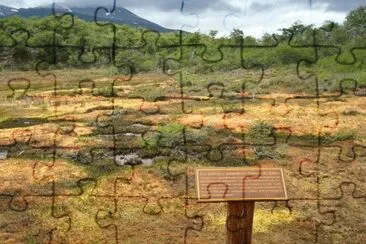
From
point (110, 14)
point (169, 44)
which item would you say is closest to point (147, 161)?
point (110, 14)

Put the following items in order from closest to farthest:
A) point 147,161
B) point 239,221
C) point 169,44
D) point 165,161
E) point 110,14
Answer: point 110,14
point 239,221
point 165,161
point 147,161
point 169,44

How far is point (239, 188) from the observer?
620cm

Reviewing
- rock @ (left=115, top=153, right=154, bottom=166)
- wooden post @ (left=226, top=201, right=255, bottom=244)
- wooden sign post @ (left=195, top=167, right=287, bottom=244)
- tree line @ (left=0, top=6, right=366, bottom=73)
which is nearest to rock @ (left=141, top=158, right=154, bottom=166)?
rock @ (left=115, top=153, right=154, bottom=166)

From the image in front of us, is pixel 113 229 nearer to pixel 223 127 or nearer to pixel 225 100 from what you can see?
pixel 223 127

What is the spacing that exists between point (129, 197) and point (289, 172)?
3.71 m

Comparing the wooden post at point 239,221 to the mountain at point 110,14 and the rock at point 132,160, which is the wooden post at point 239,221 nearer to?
the mountain at point 110,14

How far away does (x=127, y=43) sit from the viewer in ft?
77.2

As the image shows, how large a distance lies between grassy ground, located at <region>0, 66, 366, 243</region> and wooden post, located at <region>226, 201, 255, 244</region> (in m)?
1.89

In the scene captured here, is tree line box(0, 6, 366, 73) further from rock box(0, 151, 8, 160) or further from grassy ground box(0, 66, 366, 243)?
rock box(0, 151, 8, 160)

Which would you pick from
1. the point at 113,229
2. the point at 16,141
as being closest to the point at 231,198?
the point at 113,229

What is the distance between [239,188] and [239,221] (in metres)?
0.47

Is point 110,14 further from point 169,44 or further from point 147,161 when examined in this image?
point 169,44
